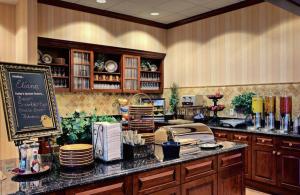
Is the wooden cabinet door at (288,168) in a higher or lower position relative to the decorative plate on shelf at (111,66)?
lower

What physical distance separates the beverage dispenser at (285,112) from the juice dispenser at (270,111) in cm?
16

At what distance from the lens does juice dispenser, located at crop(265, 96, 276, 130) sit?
13.7ft

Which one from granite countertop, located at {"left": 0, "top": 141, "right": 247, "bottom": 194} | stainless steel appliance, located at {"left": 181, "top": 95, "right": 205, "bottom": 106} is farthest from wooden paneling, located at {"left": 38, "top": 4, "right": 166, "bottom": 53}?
granite countertop, located at {"left": 0, "top": 141, "right": 247, "bottom": 194}

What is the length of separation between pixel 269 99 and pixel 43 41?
4.05 metres

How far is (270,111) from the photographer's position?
14.0 ft

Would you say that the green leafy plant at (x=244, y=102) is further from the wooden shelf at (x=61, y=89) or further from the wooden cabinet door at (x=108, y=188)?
the wooden cabinet door at (x=108, y=188)

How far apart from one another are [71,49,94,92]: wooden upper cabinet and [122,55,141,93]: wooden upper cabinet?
2.56ft

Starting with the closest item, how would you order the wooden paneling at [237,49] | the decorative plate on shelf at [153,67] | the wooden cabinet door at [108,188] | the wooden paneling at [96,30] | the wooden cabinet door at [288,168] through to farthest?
the wooden cabinet door at [108,188] < the wooden cabinet door at [288,168] < the wooden paneling at [237,49] < the wooden paneling at [96,30] < the decorative plate on shelf at [153,67]

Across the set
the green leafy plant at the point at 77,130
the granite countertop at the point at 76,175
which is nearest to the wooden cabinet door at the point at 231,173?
the granite countertop at the point at 76,175

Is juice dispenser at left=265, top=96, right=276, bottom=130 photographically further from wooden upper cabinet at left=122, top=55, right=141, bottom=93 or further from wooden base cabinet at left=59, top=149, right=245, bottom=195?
wooden upper cabinet at left=122, top=55, right=141, bottom=93

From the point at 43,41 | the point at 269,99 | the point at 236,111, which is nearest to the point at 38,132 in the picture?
the point at 43,41

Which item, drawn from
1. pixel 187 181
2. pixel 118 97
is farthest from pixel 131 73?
pixel 187 181

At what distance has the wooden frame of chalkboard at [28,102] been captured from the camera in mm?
1722

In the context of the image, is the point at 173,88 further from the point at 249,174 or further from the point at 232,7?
the point at 249,174
